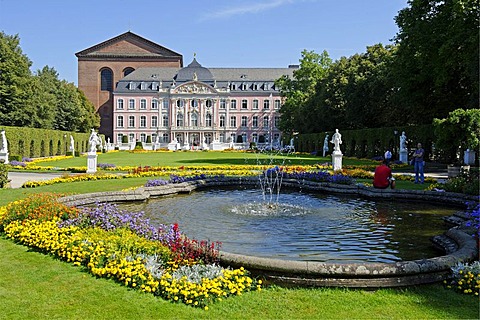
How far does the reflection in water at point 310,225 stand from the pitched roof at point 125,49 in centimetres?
7567

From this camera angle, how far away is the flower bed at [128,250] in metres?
4.80

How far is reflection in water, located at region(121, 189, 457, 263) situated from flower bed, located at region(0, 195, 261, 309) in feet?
3.81

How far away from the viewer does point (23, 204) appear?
7.99 m

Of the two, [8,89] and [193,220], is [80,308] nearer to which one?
[193,220]

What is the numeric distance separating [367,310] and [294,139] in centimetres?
5263

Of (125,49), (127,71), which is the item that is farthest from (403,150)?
(125,49)

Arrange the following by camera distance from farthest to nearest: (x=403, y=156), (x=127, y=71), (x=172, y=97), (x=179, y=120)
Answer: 1. (x=127, y=71)
2. (x=179, y=120)
3. (x=172, y=97)
4. (x=403, y=156)

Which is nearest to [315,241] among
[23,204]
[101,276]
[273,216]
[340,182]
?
[273,216]

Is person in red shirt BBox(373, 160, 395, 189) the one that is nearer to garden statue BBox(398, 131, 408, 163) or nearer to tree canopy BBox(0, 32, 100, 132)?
garden statue BBox(398, 131, 408, 163)

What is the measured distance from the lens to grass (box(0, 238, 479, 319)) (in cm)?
430

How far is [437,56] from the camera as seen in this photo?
950 inches

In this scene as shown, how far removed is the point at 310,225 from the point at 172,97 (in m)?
72.8

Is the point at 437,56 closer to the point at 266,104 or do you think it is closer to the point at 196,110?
the point at 266,104

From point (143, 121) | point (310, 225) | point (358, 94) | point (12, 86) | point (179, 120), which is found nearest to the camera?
point (310, 225)
